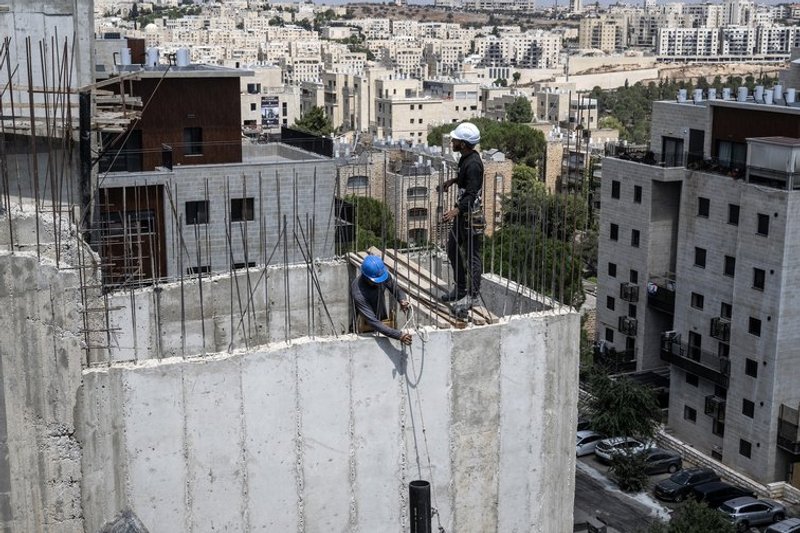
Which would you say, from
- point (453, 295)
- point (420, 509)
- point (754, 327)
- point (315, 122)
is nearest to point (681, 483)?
point (754, 327)

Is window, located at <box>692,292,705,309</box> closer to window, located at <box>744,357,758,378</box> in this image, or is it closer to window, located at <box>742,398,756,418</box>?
window, located at <box>744,357,758,378</box>

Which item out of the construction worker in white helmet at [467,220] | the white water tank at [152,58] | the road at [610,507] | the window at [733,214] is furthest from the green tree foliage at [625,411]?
the construction worker in white helmet at [467,220]

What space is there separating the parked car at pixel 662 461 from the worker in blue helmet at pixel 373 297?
21.4 meters

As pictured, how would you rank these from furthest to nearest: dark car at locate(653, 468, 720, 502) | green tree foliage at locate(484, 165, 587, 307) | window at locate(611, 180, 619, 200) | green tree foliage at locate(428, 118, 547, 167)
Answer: green tree foliage at locate(428, 118, 547, 167) → window at locate(611, 180, 619, 200) → dark car at locate(653, 468, 720, 502) → green tree foliage at locate(484, 165, 587, 307)

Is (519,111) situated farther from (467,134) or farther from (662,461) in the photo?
(467,134)

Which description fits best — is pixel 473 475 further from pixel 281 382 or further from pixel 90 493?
pixel 90 493

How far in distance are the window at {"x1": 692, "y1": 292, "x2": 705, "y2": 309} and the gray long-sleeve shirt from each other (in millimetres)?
22573

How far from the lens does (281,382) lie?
10094 millimetres

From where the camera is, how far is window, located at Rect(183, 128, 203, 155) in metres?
28.8

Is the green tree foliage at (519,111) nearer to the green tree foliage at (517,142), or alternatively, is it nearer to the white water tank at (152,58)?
the green tree foliage at (517,142)

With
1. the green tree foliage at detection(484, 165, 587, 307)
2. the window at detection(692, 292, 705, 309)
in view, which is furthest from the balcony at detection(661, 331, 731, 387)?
the green tree foliage at detection(484, 165, 587, 307)

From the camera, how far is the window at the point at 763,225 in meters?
28.6

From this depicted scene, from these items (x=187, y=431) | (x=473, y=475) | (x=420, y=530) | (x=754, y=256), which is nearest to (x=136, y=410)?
(x=187, y=431)

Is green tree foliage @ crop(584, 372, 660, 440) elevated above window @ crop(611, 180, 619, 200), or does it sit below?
below
